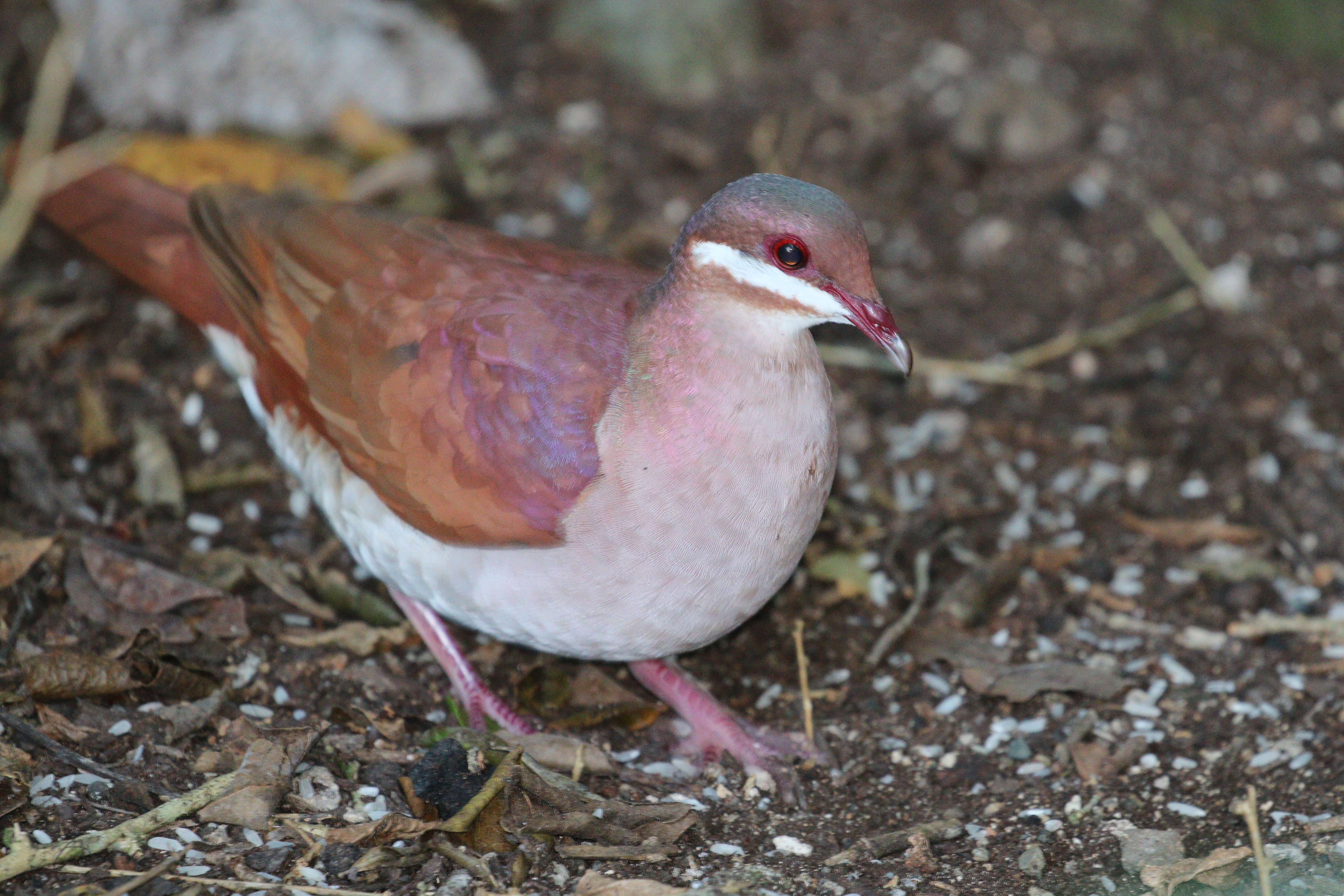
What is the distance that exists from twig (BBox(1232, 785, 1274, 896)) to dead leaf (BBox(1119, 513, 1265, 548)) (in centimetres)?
117

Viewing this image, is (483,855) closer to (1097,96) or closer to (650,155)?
(650,155)

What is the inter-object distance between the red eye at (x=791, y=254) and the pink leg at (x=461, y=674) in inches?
54.9

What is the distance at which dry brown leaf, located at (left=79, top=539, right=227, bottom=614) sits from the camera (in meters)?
3.82

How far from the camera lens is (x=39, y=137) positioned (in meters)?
5.10

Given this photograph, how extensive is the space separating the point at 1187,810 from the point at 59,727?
2.67m

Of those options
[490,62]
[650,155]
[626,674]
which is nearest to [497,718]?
[626,674]

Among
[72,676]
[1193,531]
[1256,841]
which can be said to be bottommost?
[72,676]

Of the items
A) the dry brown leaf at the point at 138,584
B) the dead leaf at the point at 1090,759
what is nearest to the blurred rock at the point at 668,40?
the dry brown leaf at the point at 138,584

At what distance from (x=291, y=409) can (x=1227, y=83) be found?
425 centimetres

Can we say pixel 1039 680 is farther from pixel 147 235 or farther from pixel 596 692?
pixel 147 235

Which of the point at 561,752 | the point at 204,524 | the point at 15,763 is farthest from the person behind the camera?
the point at 204,524

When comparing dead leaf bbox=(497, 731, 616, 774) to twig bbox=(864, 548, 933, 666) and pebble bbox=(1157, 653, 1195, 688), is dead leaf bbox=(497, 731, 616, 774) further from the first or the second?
pebble bbox=(1157, 653, 1195, 688)

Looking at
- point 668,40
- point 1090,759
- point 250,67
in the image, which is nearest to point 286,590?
point 1090,759

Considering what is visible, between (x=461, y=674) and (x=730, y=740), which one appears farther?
(x=461, y=674)
